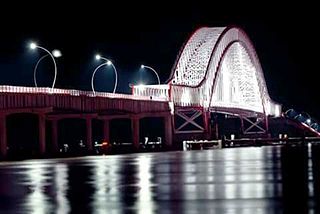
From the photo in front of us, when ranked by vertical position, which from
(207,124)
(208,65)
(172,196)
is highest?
(208,65)

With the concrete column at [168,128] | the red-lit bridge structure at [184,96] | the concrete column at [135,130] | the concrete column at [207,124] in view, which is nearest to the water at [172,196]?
the red-lit bridge structure at [184,96]

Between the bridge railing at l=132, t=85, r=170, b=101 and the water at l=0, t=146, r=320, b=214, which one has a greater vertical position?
the bridge railing at l=132, t=85, r=170, b=101

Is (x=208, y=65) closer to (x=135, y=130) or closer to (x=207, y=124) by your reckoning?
(x=207, y=124)

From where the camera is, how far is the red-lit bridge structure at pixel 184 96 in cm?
10393

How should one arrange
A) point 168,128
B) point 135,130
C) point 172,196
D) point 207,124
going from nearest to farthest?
point 172,196, point 135,130, point 168,128, point 207,124

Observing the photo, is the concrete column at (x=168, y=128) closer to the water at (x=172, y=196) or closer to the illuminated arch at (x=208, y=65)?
the illuminated arch at (x=208, y=65)

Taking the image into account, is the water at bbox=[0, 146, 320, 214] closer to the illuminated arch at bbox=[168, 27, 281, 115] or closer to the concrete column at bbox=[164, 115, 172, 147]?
the concrete column at bbox=[164, 115, 172, 147]

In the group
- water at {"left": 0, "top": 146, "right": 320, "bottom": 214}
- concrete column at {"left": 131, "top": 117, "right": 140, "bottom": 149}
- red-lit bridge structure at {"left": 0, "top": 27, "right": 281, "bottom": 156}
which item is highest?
red-lit bridge structure at {"left": 0, "top": 27, "right": 281, "bottom": 156}

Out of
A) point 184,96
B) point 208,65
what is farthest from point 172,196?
point 208,65

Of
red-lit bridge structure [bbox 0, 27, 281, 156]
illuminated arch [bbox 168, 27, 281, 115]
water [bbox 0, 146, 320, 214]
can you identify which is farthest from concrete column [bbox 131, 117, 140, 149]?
water [bbox 0, 146, 320, 214]

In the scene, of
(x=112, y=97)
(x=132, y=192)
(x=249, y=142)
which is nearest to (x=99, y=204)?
(x=132, y=192)

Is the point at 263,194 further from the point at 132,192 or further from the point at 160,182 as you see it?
the point at 160,182

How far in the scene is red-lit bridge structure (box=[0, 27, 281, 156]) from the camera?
104 meters

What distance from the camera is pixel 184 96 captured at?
154000mm
